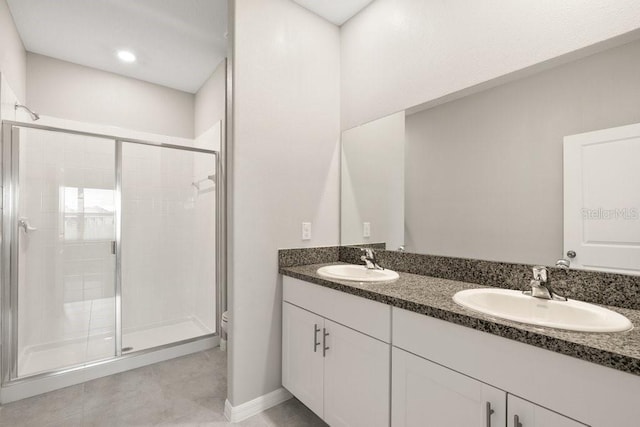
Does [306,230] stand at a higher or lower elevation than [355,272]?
higher

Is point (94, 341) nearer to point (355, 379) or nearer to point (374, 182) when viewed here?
point (355, 379)

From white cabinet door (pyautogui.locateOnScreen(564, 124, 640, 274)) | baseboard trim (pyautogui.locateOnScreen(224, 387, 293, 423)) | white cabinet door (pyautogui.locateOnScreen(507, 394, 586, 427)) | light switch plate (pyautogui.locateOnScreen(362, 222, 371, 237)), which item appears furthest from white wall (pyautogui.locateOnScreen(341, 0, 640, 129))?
baseboard trim (pyautogui.locateOnScreen(224, 387, 293, 423))

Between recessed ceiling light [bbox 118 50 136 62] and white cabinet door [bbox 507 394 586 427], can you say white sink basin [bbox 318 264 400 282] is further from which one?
recessed ceiling light [bbox 118 50 136 62]

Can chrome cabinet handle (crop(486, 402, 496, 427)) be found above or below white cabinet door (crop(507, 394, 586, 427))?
below

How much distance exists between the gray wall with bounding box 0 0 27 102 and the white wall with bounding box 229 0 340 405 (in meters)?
1.71

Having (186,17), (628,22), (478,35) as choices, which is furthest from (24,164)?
(628,22)

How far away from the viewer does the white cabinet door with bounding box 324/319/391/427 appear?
126 cm

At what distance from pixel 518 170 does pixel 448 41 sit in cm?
78

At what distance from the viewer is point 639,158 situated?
1043 millimetres

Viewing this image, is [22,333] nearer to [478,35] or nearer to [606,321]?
[606,321]

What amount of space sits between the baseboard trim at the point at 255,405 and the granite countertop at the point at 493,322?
2.71ft

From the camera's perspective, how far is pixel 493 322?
907 millimetres

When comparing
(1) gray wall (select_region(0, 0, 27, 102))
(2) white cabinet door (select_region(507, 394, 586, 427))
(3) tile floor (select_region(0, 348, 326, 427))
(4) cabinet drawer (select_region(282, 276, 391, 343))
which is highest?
(1) gray wall (select_region(0, 0, 27, 102))

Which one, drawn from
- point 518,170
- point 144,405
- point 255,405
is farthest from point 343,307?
point 144,405
